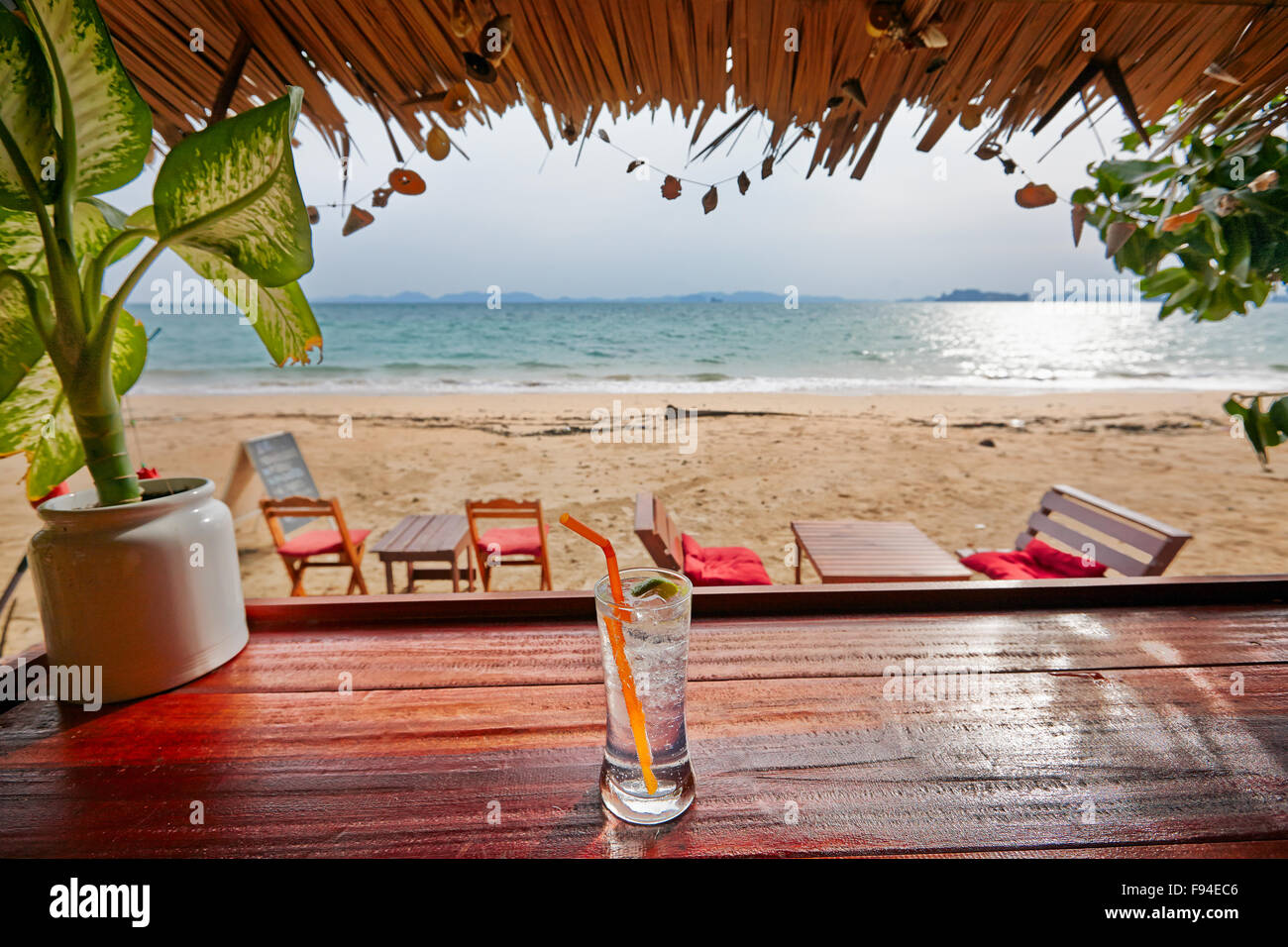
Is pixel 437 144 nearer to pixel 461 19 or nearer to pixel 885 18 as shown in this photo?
pixel 461 19

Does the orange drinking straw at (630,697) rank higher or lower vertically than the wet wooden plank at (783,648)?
higher

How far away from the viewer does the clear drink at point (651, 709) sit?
71cm

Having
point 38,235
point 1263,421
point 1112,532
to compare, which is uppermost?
point 38,235

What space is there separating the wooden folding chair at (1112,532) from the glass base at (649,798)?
101 inches

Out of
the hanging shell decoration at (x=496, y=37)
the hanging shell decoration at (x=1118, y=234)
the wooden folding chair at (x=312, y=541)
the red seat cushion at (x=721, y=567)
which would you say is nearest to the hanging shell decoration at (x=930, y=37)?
the hanging shell decoration at (x=1118, y=234)

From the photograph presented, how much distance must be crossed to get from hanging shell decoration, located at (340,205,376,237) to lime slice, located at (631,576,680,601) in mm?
1103

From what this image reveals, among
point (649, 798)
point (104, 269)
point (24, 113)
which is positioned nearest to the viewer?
point (649, 798)

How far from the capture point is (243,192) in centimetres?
87

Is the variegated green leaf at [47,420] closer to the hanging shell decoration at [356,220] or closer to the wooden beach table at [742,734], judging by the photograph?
the wooden beach table at [742,734]

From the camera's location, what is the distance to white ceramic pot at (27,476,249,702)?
88cm

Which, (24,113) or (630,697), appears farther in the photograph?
(24,113)

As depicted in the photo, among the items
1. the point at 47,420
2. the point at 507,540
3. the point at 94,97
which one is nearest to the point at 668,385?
the point at 507,540

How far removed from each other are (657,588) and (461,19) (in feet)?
3.53

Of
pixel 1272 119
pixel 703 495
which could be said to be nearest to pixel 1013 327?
pixel 703 495
